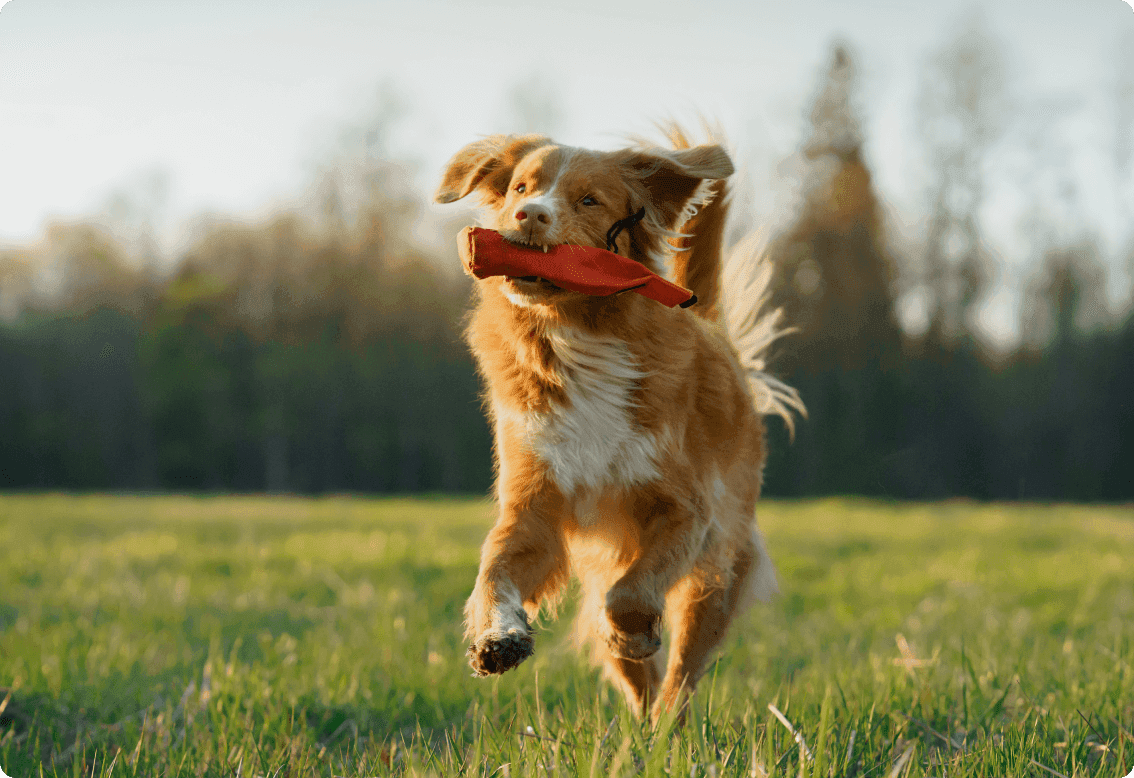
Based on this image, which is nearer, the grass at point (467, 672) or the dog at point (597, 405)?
the grass at point (467, 672)

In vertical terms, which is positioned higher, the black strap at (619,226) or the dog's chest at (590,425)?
the black strap at (619,226)

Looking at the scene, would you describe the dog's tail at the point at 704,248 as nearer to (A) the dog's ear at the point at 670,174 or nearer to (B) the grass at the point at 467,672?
(A) the dog's ear at the point at 670,174

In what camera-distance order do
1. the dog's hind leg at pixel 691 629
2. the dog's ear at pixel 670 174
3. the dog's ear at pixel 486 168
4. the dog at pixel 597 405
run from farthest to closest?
the dog's hind leg at pixel 691 629
the dog's ear at pixel 486 168
the dog's ear at pixel 670 174
the dog at pixel 597 405

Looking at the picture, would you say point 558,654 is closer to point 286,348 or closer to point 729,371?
point 729,371

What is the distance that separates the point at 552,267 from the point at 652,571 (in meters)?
1.04

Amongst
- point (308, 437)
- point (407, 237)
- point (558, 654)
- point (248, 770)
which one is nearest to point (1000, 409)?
point (407, 237)

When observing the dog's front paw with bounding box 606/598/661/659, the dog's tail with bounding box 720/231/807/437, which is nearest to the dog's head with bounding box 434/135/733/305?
the dog's front paw with bounding box 606/598/661/659

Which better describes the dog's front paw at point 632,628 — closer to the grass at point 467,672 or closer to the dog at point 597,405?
the dog at point 597,405

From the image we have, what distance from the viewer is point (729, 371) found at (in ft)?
12.6

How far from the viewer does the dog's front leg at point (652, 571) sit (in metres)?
2.71

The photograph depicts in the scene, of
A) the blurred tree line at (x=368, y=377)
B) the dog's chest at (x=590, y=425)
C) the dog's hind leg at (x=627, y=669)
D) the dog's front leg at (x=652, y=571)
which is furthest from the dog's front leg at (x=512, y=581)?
the blurred tree line at (x=368, y=377)

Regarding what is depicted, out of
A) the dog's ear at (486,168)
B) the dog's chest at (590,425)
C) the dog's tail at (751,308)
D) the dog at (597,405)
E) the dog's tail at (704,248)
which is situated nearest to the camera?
the dog at (597,405)

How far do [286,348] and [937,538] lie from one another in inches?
724

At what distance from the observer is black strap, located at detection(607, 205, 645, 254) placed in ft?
10.1
